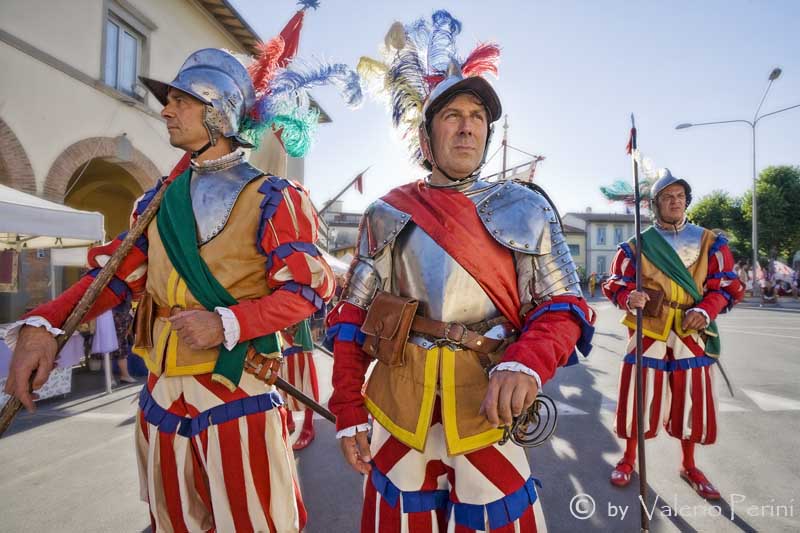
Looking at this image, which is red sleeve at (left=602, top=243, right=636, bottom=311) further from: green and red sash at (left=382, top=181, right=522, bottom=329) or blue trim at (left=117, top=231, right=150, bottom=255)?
blue trim at (left=117, top=231, right=150, bottom=255)

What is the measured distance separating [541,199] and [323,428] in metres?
4.00

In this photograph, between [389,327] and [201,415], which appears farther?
[201,415]

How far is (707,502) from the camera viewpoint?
9.90ft

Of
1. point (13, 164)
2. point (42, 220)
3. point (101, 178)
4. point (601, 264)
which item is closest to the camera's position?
point (42, 220)

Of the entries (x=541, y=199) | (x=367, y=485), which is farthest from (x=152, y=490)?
(x=541, y=199)

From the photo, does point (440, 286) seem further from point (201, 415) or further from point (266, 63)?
point (266, 63)

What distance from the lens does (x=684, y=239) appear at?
3.43 meters

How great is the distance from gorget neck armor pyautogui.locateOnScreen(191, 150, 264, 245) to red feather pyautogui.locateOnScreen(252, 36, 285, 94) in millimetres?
501

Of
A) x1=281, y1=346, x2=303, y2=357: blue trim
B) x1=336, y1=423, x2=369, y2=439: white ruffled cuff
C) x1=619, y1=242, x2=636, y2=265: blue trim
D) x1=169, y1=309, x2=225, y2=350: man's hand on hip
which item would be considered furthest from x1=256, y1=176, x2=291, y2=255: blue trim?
x1=619, y1=242, x2=636, y2=265: blue trim

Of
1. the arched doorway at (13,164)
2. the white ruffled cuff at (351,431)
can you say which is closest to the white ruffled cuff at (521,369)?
the white ruffled cuff at (351,431)

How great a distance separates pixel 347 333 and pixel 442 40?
140 centimetres

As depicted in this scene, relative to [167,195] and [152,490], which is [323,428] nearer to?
[152,490]

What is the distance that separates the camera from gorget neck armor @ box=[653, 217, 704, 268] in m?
3.38

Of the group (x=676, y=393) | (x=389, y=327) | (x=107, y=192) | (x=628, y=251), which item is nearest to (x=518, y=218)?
(x=389, y=327)
